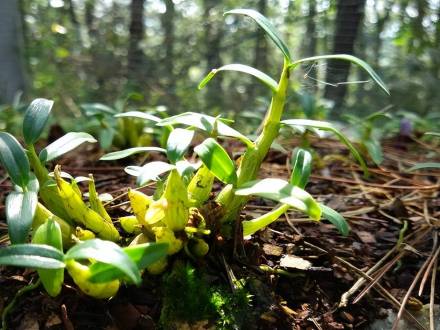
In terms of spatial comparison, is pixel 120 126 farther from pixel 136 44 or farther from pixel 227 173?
pixel 136 44

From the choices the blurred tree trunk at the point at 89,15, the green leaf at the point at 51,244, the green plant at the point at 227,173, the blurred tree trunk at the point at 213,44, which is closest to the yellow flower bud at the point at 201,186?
the green plant at the point at 227,173

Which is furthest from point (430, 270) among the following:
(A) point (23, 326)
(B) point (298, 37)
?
(B) point (298, 37)

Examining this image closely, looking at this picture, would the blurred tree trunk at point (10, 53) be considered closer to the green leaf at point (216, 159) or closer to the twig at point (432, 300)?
the green leaf at point (216, 159)

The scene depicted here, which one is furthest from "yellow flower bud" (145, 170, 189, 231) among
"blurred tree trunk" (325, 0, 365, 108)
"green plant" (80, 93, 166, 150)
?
"blurred tree trunk" (325, 0, 365, 108)

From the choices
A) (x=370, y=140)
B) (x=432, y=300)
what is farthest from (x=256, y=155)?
(x=370, y=140)

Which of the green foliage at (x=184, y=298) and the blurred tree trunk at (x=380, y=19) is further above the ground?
the blurred tree trunk at (x=380, y=19)

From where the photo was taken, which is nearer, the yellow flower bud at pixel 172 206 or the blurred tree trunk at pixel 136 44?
the yellow flower bud at pixel 172 206

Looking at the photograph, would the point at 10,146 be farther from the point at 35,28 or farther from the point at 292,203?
the point at 35,28
